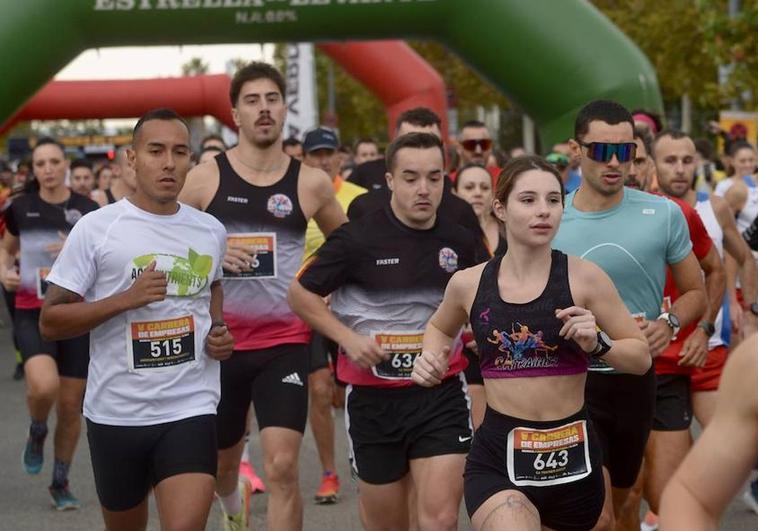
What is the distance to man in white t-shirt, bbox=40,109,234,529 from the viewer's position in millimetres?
5457

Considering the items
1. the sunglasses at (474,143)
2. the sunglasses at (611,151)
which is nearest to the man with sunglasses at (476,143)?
the sunglasses at (474,143)

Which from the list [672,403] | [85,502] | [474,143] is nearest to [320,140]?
[474,143]

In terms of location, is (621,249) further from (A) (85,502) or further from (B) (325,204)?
(A) (85,502)

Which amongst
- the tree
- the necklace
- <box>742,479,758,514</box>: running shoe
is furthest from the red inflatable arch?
the tree

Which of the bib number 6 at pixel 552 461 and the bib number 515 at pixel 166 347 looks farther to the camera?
the bib number 515 at pixel 166 347

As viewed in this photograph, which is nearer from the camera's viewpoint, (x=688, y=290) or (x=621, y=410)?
(x=621, y=410)

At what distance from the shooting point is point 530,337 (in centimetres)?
504

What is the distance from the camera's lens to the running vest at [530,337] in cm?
504

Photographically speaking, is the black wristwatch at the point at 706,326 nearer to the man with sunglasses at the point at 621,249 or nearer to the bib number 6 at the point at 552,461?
the man with sunglasses at the point at 621,249

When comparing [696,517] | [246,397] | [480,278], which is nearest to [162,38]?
[246,397]

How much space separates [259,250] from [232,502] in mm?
1160

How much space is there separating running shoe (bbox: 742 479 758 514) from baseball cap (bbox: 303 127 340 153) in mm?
3947

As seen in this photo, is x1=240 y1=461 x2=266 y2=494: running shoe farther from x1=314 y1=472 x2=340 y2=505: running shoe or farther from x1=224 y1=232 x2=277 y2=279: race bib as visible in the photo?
x1=224 y1=232 x2=277 y2=279: race bib

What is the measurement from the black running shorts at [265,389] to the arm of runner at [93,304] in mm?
1331
